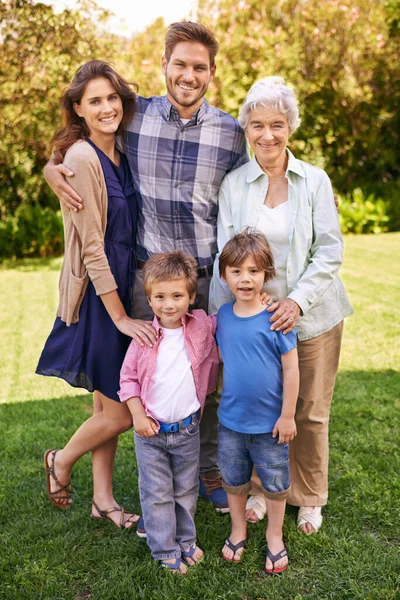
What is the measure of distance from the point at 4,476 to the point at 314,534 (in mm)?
1740

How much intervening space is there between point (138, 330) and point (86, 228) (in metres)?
0.47

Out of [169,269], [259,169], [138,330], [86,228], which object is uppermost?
[259,169]

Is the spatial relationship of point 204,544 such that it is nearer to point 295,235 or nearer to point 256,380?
point 256,380

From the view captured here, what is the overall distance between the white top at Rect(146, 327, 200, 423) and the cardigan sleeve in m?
0.37

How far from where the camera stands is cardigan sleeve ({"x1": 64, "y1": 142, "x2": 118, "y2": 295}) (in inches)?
101

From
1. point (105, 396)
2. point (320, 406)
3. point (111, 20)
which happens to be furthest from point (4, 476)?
point (111, 20)

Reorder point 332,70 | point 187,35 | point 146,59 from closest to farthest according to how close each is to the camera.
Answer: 1. point 187,35
2. point 332,70
3. point 146,59

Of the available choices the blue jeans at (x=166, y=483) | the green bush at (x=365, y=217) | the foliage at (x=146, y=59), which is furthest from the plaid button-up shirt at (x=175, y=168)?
the green bush at (x=365, y=217)

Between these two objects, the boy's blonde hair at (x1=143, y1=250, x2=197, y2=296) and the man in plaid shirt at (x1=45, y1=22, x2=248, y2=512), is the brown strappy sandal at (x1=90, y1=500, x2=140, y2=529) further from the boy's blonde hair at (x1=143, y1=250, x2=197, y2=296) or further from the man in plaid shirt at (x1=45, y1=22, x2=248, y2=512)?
the boy's blonde hair at (x1=143, y1=250, x2=197, y2=296)

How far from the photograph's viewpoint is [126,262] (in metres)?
2.79

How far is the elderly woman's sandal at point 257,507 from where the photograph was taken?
9.85ft

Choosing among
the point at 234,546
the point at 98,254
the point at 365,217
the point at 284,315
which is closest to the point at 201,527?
the point at 234,546

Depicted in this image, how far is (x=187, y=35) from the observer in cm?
270

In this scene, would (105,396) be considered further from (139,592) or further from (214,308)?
(139,592)
